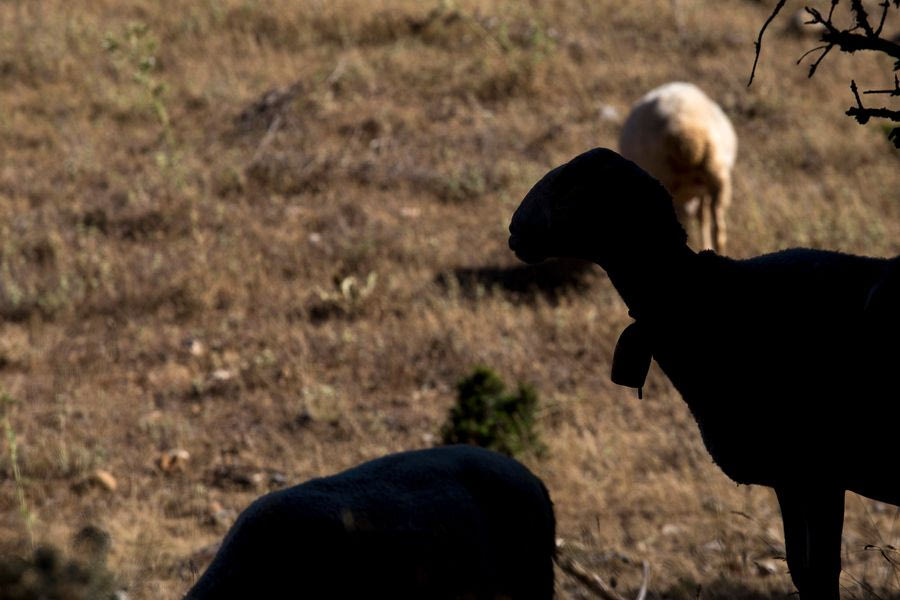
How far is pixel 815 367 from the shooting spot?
2.99 m

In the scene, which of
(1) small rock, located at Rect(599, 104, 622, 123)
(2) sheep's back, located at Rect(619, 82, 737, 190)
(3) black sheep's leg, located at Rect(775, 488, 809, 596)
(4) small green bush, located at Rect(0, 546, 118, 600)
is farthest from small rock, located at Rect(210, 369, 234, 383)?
(4) small green bush, located at Rect(0, 546, 118, 600)

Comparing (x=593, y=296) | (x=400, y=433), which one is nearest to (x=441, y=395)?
(x=400, y=433)

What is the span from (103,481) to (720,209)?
6024mm

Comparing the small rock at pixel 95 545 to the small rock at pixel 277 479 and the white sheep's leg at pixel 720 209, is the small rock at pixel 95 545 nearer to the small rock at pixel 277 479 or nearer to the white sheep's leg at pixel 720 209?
the small rock at pixel 277 479

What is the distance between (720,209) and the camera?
10.8 m

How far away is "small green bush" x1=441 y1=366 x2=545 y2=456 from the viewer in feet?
23.8

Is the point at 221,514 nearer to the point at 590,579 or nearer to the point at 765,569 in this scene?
the point at 765,569

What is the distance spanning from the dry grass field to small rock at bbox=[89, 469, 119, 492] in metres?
0.01

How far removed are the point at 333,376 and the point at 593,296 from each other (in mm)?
2353

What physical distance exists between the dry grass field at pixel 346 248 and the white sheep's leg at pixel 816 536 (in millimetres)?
1688

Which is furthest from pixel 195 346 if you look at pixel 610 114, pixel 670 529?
pixel 610 114

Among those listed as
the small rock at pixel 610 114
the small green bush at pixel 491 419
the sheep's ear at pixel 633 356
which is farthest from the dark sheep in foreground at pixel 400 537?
the small rock at pixel 610 114

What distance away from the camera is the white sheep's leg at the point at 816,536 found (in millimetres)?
3066

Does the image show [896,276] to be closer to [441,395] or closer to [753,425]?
[753,425]
